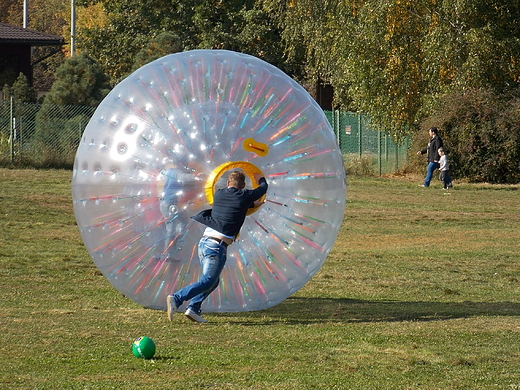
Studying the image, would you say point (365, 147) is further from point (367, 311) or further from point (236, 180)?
point (236, 180)

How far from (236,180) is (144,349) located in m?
1.74

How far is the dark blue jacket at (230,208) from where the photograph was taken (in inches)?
292

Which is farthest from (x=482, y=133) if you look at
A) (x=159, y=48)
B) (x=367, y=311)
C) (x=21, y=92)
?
(x=367, y=311)

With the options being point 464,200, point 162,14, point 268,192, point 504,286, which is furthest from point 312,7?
point 268,192

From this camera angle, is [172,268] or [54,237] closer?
[172,268]

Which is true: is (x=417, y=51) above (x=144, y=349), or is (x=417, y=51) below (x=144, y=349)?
above

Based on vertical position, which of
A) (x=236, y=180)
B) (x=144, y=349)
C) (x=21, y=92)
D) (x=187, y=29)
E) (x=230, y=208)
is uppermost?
(x=187, y=29)

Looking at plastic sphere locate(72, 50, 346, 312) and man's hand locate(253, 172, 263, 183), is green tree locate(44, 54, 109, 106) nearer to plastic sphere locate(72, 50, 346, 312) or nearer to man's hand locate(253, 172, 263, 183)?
plastic sphere locate(72, 50, 346, 312)

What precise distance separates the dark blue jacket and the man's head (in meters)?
0.03

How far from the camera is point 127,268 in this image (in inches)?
303

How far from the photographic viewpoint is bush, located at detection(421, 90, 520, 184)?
81.5ft

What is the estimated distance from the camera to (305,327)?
7738 millimetres

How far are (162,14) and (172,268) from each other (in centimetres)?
3182

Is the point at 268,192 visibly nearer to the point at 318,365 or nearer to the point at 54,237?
the point at 318,365
